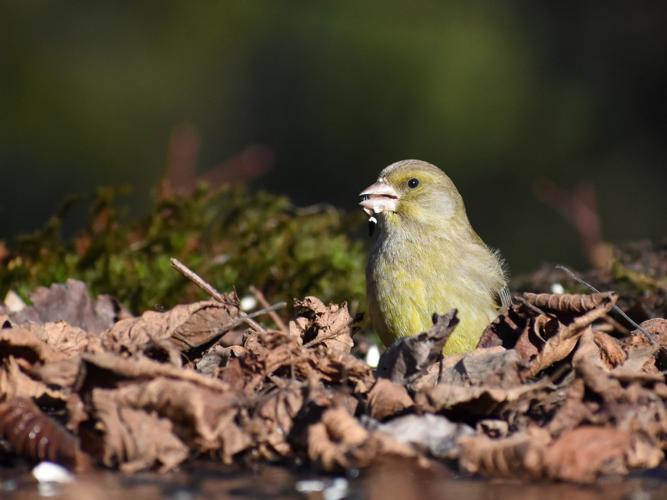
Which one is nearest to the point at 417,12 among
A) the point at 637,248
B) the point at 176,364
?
the point at 637,248

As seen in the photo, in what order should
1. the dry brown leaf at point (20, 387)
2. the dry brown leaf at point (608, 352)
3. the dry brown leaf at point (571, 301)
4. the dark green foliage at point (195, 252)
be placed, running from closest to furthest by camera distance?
the dry brown leaf at point (20, 387) → the dry brown leaf at point (571, 301) → the dry brown leaf at point (608, 352) → the dark green foliage at point (195, 252)

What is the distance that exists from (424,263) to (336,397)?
197cm

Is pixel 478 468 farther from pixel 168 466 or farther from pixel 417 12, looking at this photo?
pixel 417 12

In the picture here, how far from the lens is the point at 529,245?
14852 mm

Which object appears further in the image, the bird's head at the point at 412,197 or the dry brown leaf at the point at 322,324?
the bird's head at the point at 412,197

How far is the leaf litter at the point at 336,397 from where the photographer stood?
9.46ft

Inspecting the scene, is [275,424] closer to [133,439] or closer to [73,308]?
[133,439]

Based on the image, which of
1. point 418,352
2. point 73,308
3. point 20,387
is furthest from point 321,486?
point 73,308

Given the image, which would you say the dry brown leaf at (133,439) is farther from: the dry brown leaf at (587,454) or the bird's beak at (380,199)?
the bird's beak at (380,199)

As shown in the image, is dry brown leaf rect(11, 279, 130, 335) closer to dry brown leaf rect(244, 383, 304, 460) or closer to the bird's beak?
the bird's beak

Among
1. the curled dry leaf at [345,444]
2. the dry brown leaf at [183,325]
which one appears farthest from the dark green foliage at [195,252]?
the curled dry leaf at [345,444]

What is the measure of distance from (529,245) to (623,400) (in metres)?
11.9

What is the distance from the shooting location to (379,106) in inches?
651

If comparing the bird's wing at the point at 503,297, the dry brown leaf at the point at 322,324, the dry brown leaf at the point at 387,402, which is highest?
the bird's wing at the point at 503,297
